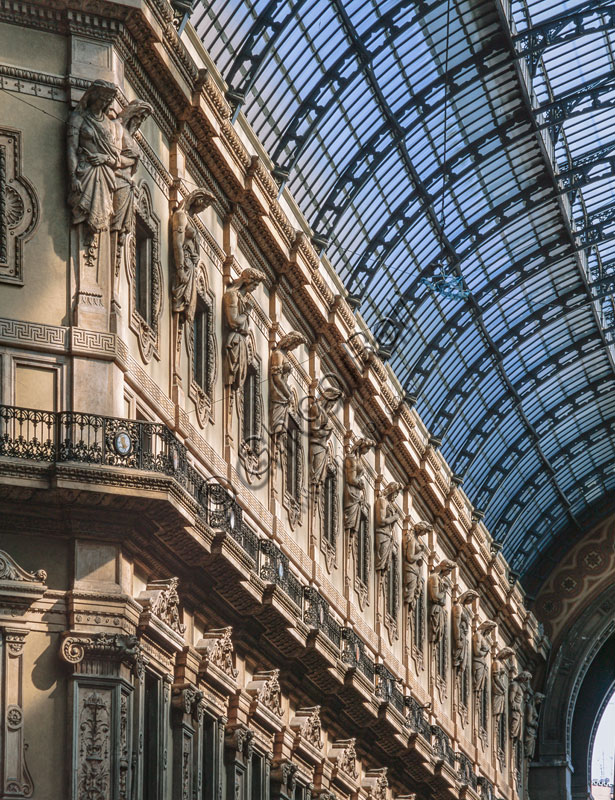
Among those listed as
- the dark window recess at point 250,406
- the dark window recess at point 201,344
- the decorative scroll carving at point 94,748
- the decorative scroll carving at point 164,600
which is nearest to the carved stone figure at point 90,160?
the dark window recess at point 201,344

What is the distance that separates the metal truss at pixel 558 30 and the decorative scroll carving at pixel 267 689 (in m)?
18.3

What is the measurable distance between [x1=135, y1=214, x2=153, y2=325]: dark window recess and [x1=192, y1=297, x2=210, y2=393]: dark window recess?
279 centimetres

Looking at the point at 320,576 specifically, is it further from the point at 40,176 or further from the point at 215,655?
the point at 40,176

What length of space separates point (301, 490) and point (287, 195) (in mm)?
6642

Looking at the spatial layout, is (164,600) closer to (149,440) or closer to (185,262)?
(149,440)

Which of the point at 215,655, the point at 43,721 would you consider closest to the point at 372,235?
the point at 215,655

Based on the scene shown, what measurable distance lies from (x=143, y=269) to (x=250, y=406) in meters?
6.47

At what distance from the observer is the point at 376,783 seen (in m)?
47.7

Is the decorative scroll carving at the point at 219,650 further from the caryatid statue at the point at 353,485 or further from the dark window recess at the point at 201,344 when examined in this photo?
the caryatid statue at the point at 353,485

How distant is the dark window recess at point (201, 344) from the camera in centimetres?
3603

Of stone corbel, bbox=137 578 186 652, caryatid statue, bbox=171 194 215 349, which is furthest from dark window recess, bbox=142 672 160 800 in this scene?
caryatid statue, bbox=171 194 215 349

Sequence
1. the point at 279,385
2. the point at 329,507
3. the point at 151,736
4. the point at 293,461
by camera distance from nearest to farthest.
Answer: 1. the point at 151,736
2. the point at 279,385
3. the point at 293,461
4. the point at 329,507

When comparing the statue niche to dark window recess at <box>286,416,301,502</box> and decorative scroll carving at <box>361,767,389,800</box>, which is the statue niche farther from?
decorative scroll carving at <box>361,767,389,800</box>

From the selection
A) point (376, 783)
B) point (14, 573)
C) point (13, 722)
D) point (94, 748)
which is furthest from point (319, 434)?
point (13, 722)
